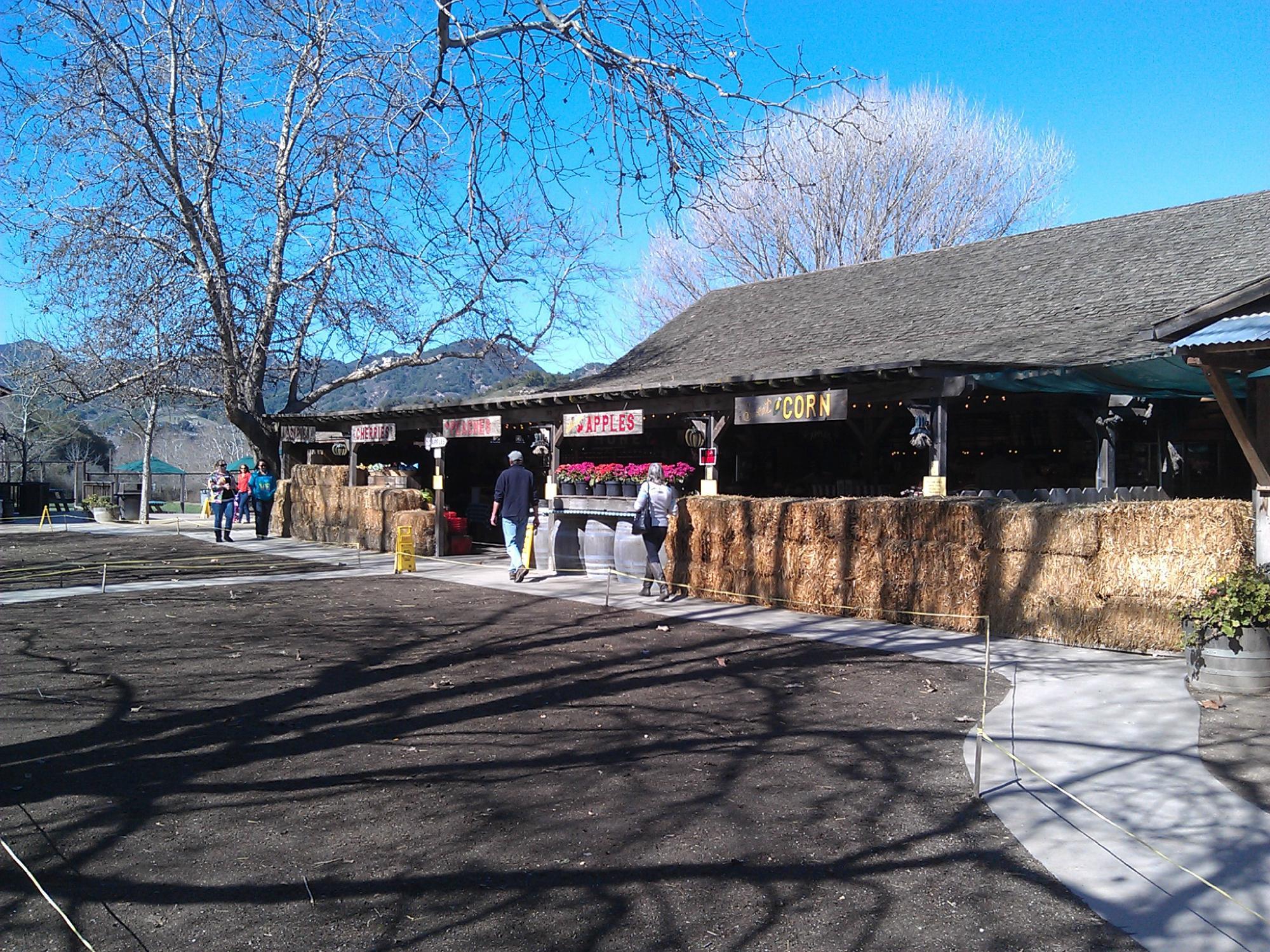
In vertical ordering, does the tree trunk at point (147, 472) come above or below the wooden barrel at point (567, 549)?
above

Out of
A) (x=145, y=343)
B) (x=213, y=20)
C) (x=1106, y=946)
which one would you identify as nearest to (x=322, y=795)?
(x=1106, y=946)

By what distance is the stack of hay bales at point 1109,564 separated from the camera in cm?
854

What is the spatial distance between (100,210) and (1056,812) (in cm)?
2127

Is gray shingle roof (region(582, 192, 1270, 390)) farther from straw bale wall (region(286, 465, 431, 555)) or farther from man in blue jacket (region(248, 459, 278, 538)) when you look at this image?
man in blue jacket (region(248, 459, 278, 538))

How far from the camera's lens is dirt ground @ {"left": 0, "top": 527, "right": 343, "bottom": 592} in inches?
565

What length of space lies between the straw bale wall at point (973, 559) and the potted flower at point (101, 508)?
2550 cm

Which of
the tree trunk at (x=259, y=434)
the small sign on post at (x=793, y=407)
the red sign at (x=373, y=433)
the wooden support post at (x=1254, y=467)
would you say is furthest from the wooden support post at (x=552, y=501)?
the tree trunk at (x=259, y=434)

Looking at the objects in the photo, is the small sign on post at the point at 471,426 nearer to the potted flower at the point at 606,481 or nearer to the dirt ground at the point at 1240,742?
the potted flower at the point at 606,481

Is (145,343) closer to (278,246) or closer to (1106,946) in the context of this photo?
(278,246)

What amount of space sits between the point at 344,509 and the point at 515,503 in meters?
8.25

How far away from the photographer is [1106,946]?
3498mm

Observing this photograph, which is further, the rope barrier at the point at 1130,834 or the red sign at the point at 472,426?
the red sign at the point at 472,426

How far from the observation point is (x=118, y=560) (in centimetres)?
1719

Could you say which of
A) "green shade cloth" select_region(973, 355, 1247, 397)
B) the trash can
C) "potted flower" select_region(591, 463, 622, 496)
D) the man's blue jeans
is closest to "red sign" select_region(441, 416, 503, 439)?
"potted flower" select_region(591, 463, 622, 496)
